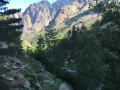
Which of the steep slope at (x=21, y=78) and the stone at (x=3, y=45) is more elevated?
the stone at (x=3, y=45)

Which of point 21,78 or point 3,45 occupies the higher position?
point 3,45

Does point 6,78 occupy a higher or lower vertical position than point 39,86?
higher

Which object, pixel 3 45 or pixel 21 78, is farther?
pixel 3 45

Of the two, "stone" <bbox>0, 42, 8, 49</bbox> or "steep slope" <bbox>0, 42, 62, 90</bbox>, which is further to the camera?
"stone" <bbox>0, 42, 8, 49</bbox>

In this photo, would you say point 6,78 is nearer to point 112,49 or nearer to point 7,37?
point 7,37

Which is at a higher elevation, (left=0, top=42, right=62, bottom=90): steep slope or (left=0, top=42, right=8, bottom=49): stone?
(left=0, top=42, right=8, bottom=49): stone

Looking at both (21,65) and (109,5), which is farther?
(109,5)

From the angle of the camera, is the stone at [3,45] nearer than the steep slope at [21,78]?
No

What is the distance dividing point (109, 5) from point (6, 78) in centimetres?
2887

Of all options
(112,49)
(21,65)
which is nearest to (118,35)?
(112,49)

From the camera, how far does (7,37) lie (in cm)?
2222

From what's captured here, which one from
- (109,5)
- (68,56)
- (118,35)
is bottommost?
(68,56)

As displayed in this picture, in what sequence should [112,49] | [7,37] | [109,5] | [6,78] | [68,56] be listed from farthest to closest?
[68,56] < [112,49] < [109,5] < [7,37] < [6,78]

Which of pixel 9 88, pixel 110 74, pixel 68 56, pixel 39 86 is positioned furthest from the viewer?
pixel 68 56
